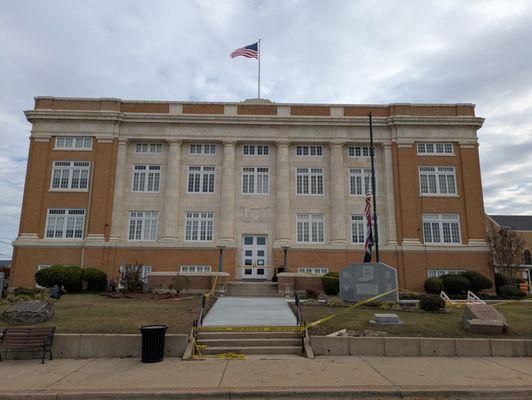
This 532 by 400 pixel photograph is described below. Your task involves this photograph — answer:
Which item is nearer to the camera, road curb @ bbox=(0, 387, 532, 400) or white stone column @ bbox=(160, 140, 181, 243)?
road curb @ bbox=(0, 387, 532, 400)

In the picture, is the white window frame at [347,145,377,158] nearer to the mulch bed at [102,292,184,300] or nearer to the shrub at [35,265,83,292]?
the mulch bed at [102,292,184,300]

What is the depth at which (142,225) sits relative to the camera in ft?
104

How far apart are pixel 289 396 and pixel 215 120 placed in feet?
88.2

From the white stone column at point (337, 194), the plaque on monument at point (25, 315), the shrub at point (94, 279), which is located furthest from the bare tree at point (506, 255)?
the plaque on monument at point (25, 315)

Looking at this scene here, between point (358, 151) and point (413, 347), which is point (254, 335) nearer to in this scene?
point (413, 347)

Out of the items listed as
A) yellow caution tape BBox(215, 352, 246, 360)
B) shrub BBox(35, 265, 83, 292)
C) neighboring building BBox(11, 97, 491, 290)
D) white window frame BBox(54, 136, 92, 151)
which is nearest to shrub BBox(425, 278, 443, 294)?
neighboring building BBox(11, 97, 491, 290)

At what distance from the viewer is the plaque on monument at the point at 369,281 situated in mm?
19062

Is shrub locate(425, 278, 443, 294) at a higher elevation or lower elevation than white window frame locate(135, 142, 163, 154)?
lower

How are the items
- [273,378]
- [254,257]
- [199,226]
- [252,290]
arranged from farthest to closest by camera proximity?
[199,226]
[254,257]
[252,290]
[273,378]

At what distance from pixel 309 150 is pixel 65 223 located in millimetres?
19974

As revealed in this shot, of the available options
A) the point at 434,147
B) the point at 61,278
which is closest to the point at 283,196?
the point at 434,147

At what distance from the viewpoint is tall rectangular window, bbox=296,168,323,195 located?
3256 centimetres

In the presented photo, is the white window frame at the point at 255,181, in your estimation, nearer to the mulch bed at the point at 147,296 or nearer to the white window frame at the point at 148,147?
Answer: the white window frame at the point at 148,147

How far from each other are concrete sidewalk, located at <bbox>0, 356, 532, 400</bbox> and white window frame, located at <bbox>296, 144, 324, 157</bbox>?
77.3 ft
